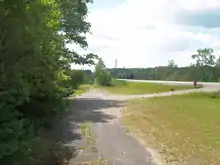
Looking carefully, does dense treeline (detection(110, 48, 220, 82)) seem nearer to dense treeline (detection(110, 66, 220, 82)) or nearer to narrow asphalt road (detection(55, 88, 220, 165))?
dense treeline (detection(110, 66, 220, 82))

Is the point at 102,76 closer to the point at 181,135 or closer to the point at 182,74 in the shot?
the point at 182,74

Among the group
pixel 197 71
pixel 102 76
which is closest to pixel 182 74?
pixel 197 71

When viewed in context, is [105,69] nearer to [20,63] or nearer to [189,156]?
[189,156]

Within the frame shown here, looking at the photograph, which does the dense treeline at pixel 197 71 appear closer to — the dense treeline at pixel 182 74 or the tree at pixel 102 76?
the dense treeline at pixel 182 74

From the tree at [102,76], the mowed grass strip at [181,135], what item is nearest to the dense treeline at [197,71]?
the tree at [102,76]

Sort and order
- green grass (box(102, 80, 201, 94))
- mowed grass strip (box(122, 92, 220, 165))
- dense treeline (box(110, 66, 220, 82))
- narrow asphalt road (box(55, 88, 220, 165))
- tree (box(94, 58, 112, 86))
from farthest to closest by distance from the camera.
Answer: dense treeline (box(110, 66, 220, 82)), tree (box(94, 58, 112, 86)), green grass (box(102, 80, 201, 94)), mowed grass strip (box(122, 92, 220, 165)), narrow asphalt road (box(55, 88, 220, 165))

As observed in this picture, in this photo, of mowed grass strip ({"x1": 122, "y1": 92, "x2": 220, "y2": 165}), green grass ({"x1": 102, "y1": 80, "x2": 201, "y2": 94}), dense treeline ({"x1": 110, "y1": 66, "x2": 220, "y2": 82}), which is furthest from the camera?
dense treeline ({"x1": 110, "y1": 66, "x2": 220, "y2": 82})

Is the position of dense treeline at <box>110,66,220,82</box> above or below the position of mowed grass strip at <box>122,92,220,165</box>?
above

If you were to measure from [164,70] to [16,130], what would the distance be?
138021 mm

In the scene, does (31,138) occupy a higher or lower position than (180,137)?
higher

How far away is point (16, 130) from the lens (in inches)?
292

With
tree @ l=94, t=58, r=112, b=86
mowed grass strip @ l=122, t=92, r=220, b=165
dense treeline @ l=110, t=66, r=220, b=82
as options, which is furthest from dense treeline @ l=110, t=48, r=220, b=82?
mowed grass strip @ l=122, t=92, r=220, b=165

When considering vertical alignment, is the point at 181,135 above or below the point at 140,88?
below

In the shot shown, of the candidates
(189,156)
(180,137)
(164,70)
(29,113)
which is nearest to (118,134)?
(180,137)
